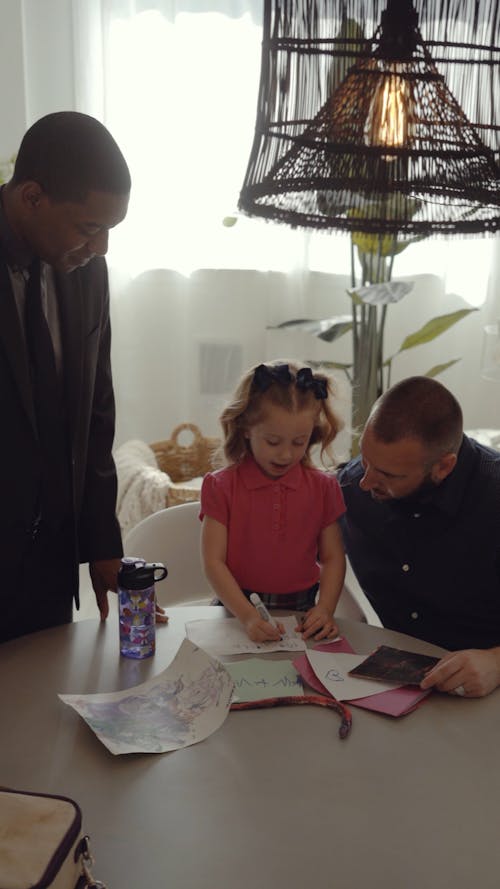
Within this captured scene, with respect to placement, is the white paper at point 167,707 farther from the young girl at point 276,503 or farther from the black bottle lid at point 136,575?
the young girl at point 276,503

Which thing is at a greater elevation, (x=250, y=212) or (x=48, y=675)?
(x=250, y=212)

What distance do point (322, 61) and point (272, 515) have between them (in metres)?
0.83

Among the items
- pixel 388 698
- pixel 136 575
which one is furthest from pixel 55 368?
pixel 388 698

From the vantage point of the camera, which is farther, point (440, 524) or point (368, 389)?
point (368, 389)

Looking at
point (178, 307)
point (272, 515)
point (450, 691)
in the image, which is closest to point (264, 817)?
point (450, 691)

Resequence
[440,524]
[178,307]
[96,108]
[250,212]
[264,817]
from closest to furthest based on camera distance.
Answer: [264,817] < [250,212] < [440,524] < [96,108] < [178,307]

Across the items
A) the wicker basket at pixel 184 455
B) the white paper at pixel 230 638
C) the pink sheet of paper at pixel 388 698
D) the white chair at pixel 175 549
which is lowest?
the wicker basket at pixel 184 455

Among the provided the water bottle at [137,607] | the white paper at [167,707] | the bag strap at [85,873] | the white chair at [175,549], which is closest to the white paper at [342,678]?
the white paper at [167,707]

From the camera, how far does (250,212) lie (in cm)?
140

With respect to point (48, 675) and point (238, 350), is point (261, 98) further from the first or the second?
point (238, 350)

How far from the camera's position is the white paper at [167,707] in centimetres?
109

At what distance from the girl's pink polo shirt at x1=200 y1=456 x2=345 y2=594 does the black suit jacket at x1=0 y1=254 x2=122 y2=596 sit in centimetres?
24

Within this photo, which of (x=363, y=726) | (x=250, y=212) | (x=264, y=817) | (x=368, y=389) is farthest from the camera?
(x=368, y=389)

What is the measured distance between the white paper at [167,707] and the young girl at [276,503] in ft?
1.27
